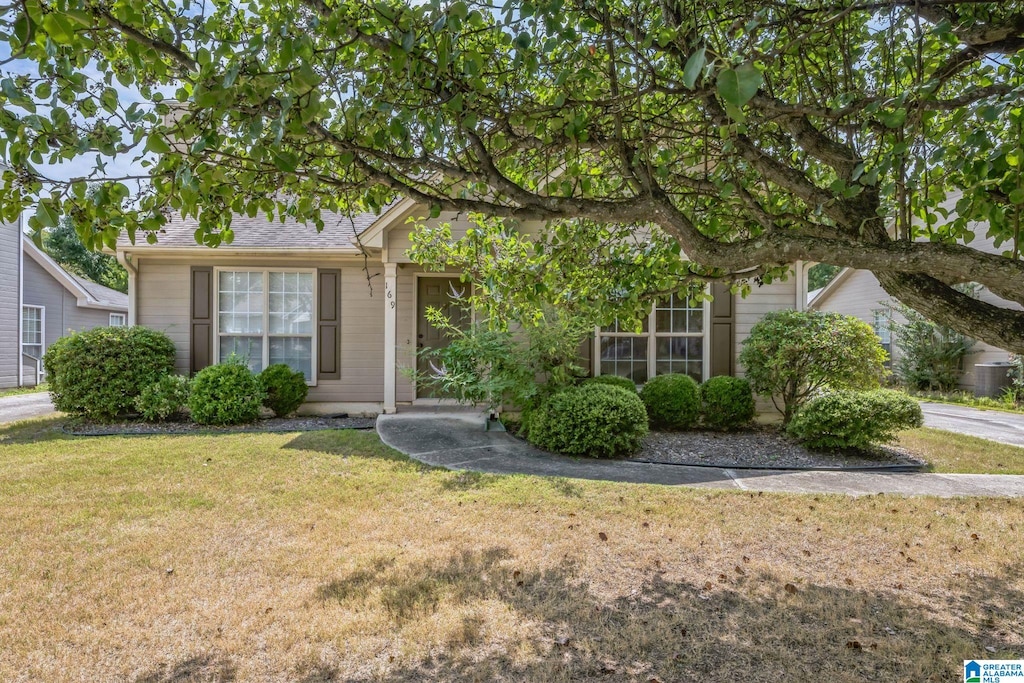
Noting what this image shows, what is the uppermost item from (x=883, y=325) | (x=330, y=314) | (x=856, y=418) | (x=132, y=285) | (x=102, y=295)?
(x=102, y=295)

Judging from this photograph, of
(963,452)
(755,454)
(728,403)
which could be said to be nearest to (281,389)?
(728,403)

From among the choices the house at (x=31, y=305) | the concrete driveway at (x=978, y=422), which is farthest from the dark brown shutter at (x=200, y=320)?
the concrete driveway at (x=978, y=422)

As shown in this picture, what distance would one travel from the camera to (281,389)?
31.2 ft

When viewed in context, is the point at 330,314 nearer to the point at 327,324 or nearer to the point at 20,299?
the point at 327,324

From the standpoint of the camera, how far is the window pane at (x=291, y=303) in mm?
10398

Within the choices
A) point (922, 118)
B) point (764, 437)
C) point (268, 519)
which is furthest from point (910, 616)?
point (764, 437)

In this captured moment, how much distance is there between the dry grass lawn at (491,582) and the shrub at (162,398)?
135 inches

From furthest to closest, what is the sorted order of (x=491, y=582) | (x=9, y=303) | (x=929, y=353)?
(x=9, y=303)
(x=929, y=353)
(x=491, y=582)

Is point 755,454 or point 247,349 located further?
point 247,349

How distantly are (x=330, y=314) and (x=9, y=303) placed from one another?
11651mm

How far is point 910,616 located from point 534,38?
4.10 metres

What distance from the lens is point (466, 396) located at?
798 centimetres

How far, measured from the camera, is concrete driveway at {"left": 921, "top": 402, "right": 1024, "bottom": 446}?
29.1 ft

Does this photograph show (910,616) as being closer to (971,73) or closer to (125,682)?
(971,73)
